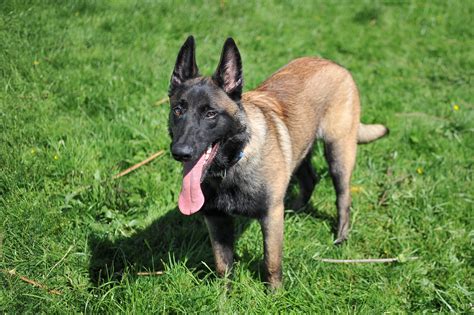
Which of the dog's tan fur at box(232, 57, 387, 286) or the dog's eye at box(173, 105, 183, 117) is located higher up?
the dog's eye at box(173, 105, 183, 117)

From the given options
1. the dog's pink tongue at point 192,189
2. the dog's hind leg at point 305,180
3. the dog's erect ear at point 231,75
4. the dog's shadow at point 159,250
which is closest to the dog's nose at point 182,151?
the dog's pink tongue at point 192,189

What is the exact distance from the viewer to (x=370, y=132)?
4.93m

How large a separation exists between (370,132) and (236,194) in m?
2.22

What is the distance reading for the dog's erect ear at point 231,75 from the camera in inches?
128

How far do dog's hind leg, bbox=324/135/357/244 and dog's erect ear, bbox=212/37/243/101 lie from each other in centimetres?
126

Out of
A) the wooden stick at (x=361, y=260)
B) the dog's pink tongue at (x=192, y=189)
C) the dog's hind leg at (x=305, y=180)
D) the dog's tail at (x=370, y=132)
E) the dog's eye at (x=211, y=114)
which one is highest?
the dog's eye at (x=211, y=114)

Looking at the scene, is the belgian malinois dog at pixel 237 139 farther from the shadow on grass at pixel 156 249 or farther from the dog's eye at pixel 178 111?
the shadow on grass at pixel 156 249

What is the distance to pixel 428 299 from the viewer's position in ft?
11.3

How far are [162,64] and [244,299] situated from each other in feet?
11.2

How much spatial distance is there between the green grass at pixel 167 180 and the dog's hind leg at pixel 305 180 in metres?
0.12

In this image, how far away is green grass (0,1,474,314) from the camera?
3.28 m

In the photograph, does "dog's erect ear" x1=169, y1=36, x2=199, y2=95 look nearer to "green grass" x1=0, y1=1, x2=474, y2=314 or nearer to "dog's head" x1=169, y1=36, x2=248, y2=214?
"dog's head" x1=169, y1=36, x2=248, y2=214

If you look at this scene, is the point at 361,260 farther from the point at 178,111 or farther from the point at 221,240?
the point at 178,111

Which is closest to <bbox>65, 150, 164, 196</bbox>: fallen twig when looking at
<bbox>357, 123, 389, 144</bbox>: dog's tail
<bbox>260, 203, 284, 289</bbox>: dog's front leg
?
<bbox>260, 203, 284, 289</bbox>: dog's front leg
